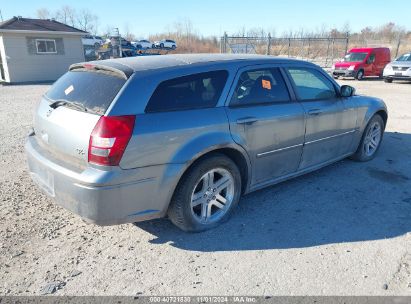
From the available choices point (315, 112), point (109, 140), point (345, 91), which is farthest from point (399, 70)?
point (109, 140)

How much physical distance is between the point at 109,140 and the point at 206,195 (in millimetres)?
1199

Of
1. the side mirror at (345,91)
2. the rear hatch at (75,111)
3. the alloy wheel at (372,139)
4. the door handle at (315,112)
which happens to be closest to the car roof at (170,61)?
the rear hatch at (75,111)

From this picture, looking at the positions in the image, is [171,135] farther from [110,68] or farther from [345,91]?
[345,91]

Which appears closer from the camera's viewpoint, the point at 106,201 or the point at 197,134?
the point at 106,201

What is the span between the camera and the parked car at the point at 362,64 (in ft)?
65.9

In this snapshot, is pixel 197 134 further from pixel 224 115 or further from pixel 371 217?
pixel 371 217

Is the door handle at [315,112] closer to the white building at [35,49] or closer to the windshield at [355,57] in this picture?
→ the windshield at [355,57]

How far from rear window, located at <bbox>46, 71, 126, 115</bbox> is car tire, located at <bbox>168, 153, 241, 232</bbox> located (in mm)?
985

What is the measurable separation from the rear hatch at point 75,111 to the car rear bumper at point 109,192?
0.14m

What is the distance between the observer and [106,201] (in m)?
2.81

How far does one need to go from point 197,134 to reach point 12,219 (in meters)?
2.22

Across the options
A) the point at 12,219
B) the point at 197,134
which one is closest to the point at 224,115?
the point at 197,134

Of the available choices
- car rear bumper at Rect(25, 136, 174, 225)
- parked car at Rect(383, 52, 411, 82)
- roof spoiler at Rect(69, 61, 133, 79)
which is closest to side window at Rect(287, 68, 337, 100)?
roof spoiler at Rect(69, 61, 133, 79)

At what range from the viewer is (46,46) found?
1994 centimetres
